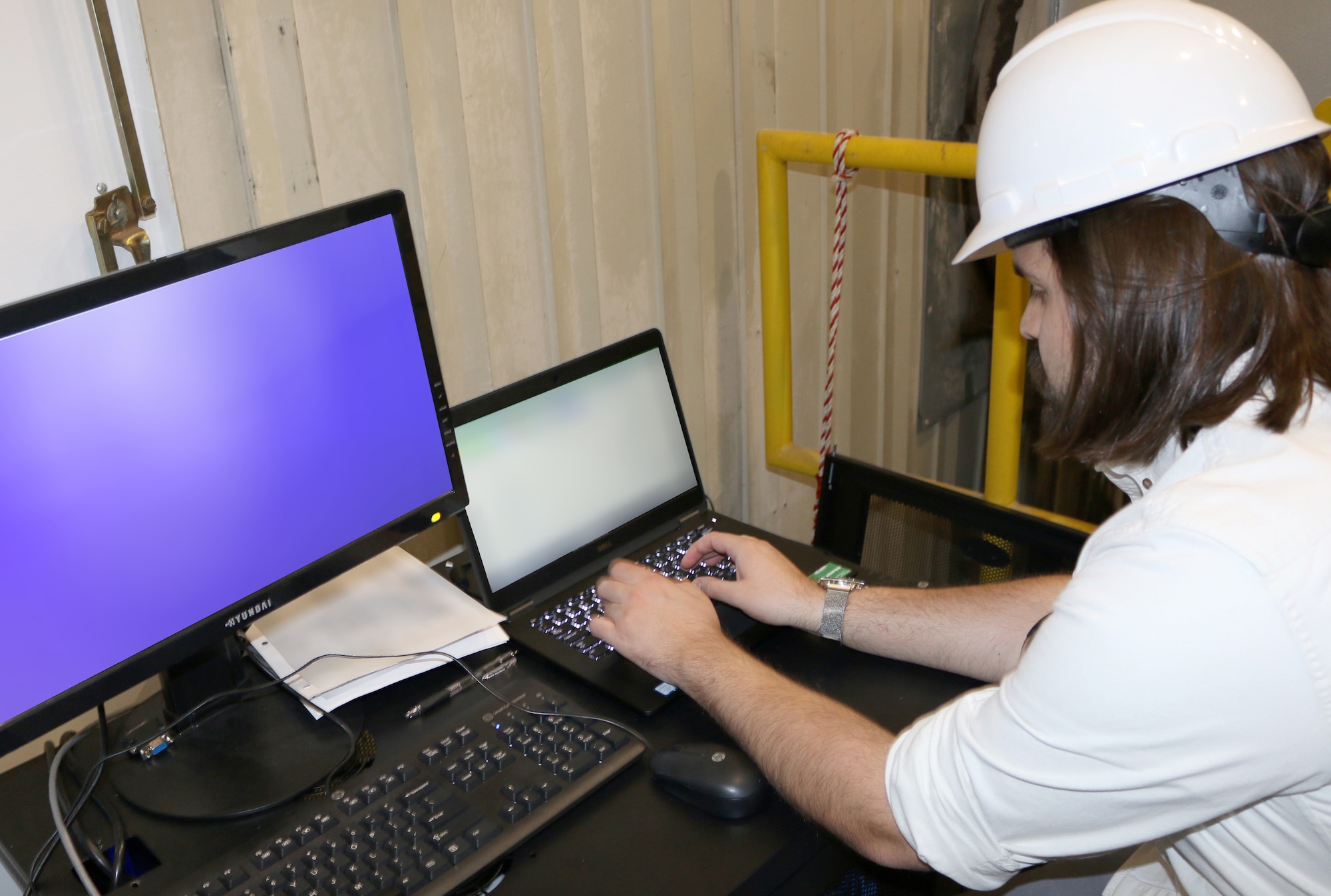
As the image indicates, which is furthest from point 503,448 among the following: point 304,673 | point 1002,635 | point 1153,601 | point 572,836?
point 1153,601

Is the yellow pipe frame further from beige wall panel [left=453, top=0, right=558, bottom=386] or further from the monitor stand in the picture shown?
the monitor stand

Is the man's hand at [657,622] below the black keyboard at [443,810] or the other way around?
the other way around

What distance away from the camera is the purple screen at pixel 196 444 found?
0.77 metres

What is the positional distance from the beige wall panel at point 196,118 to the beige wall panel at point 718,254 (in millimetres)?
723

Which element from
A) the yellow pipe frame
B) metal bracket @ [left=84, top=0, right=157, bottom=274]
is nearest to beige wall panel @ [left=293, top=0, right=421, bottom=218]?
metal bracket @ [left=84, top=0, right=157, bottom=274]

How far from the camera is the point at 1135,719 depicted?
69cm

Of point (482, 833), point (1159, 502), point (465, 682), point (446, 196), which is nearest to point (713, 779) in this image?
point (482, 833)

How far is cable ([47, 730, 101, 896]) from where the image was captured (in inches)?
32.8

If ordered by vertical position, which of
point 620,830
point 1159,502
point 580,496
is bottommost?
point 620,830

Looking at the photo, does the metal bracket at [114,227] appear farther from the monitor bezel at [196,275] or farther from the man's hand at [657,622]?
→ the man's hand at [657,622]

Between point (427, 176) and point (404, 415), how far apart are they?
38cm

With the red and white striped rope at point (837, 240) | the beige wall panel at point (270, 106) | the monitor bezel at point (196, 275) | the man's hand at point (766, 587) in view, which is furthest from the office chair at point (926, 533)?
the beige wall panel at point (270, 106)

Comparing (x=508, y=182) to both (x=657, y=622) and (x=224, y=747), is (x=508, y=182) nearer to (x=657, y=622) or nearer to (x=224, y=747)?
(x=657, y=622)

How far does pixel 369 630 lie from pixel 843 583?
1.63 ft
